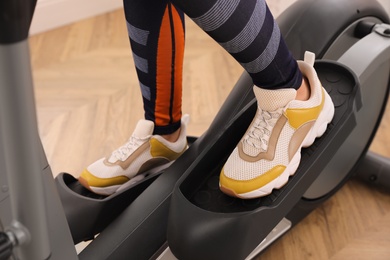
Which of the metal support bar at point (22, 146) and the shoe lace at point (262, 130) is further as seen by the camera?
the shoe lace at point (262, 130)

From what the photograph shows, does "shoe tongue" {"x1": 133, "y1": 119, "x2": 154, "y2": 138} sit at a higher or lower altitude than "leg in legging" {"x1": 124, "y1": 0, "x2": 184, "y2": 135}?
lower

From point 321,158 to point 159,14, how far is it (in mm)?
405

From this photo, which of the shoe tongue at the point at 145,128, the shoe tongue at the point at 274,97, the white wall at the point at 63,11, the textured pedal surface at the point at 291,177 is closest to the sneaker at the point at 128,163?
the shoe tongue at the point at 145,128

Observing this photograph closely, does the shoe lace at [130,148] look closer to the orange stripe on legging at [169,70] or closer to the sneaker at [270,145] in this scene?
the orange stripe on legging at [169,70]

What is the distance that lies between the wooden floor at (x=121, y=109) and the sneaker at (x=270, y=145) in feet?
1.24

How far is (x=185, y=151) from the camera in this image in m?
1.17

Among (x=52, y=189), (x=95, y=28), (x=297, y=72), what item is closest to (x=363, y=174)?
(x=297, y=72)

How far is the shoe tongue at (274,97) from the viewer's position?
933mm

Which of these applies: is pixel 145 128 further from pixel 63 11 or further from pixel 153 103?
pixel 63 11

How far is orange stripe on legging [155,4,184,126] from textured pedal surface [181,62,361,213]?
0.18 metres

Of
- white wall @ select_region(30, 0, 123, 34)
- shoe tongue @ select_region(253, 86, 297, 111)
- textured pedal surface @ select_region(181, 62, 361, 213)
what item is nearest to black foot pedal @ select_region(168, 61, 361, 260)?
textured pedal surface @ select_region(181, 62, 361, 213)

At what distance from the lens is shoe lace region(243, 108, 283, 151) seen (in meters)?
0.95

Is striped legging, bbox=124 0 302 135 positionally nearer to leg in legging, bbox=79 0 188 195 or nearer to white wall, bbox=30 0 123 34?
leg in legging, bbox=79 0 188 195

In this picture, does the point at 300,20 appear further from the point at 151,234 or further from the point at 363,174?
the point at 151,234
